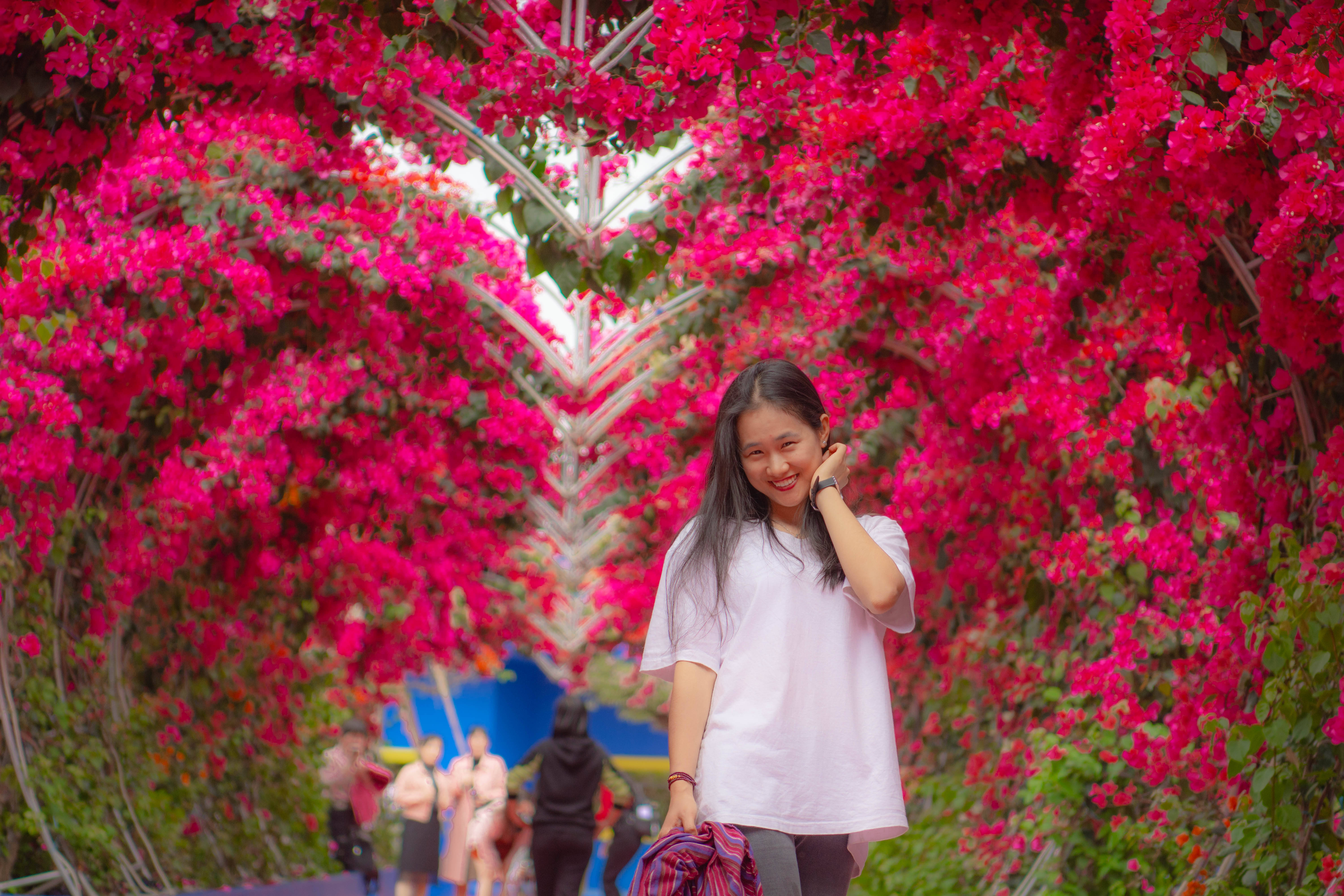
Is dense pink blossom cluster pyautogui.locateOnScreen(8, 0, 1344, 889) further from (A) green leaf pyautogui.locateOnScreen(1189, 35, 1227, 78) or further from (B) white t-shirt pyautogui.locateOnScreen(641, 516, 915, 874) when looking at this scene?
(B) white t-shirt pyautogui.locateOnScreen(641, 516, 915, 874)

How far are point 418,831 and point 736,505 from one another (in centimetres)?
723

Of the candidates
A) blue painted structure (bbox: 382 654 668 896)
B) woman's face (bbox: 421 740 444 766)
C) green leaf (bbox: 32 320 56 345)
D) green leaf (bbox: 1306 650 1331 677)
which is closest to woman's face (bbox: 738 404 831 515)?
green leaf (bbox: 1306 650 1331 677)

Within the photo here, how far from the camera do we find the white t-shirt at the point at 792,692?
2.40m

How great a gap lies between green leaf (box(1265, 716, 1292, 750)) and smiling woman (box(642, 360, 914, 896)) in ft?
4.96

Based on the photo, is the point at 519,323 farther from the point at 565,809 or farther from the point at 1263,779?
the point at 1263,779

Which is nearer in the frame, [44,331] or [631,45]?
[631,45]

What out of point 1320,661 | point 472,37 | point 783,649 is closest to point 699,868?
point 783,649

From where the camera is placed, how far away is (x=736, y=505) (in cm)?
267

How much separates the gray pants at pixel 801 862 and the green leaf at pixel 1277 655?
161 centimetres

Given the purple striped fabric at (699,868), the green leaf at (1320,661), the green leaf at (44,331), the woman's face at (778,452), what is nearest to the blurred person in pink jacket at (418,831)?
the green leaf at (44,331)

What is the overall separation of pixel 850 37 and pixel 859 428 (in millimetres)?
4806

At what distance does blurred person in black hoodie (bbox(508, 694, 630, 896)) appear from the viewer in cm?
727

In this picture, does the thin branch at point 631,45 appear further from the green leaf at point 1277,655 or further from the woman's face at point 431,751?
the woman's face at point 431,751

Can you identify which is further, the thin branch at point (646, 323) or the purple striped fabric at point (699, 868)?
the thin branch at point (646, 323)
